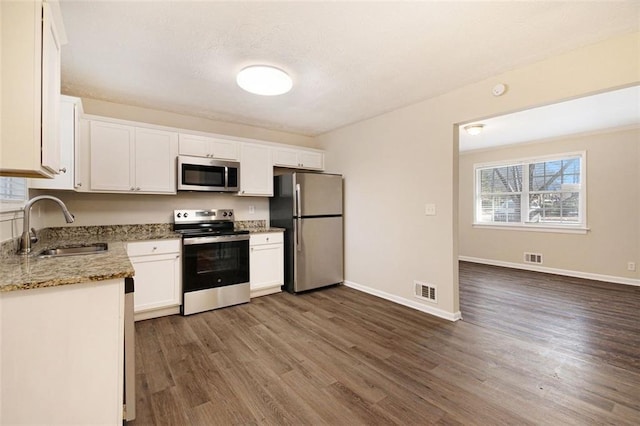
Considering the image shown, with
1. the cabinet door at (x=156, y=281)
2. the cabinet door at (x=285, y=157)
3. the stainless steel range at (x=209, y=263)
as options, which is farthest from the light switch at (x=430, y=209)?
the cabinet door at (x=156, y=281)

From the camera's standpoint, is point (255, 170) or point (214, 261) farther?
point (255, 170)

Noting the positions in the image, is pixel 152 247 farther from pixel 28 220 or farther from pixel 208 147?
pixel 208 147

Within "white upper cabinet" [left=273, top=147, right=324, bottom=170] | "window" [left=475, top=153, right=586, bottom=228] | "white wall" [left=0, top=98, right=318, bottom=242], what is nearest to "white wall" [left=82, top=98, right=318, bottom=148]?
"white wall" [left=0, top=98, right=318, bottom=242]

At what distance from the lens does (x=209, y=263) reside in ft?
10.8

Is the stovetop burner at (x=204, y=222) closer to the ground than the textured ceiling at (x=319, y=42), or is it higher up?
closer to the ground

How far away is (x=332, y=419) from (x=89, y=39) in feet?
9.96

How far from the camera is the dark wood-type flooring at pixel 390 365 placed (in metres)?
1.68

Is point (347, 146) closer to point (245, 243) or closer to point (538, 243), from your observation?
point (245, 243)

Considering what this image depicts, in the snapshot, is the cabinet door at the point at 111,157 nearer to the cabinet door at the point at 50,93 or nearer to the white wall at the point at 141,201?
the white wall at the point at 141,201

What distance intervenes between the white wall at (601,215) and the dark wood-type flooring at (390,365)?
4.14 ft

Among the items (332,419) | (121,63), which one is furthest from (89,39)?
(332,419)

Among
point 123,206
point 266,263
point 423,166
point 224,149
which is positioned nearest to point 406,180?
point 423,166

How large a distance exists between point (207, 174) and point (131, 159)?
788 millimetres

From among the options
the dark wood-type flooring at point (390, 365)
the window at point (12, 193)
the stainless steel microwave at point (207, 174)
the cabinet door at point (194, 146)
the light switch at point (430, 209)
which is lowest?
the dark wood-type flooring at point (390, 365)
